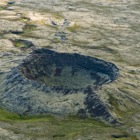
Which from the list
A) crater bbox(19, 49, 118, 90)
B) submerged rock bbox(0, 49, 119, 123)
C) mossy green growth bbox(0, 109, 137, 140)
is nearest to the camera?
mossy green growth bbox(0, 109, 137, 140)

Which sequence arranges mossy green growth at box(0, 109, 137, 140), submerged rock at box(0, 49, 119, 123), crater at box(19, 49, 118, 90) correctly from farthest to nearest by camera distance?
crater at box(19, 49, 118, 90), submerged rock at box(0, 49, 119, 123), mossy green growth at box(0, 109, 137, 140)

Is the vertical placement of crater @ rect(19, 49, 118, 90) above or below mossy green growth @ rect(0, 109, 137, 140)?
above

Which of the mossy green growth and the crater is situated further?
the crater

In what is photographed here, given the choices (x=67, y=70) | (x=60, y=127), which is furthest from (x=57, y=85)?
(x=60, y=127)

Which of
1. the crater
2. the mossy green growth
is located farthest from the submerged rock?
the mossy green growth

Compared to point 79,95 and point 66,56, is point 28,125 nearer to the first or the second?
point 79,95

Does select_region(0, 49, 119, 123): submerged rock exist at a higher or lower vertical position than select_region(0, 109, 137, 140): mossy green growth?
higher

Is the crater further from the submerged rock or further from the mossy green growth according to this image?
the mossy green growth
